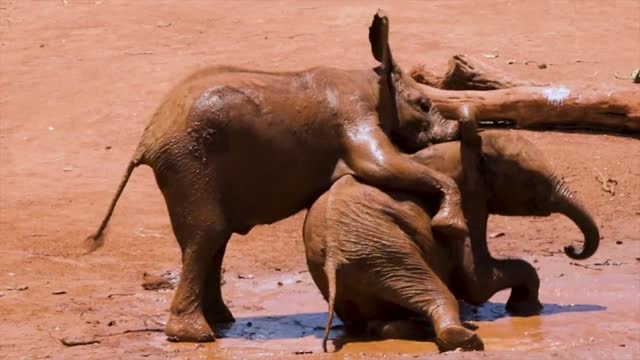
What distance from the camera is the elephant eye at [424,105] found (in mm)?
9219

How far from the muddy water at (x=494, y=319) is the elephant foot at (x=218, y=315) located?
0.08 meters

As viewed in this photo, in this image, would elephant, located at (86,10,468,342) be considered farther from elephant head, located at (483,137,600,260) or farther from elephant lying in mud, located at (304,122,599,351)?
elephant head, located at (483,137,600,260)

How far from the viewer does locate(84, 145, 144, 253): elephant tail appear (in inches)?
354

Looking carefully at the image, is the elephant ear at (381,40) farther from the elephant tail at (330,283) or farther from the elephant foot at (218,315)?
the elephant foot at (218,315)

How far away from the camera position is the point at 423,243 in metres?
8.77

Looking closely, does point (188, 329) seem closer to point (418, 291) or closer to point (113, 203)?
point (113, 203)

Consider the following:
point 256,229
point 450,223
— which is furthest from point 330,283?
point 256,229

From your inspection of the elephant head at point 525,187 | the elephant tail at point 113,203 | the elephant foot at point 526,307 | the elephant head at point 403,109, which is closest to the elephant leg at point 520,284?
the elephant foot at point 526,307

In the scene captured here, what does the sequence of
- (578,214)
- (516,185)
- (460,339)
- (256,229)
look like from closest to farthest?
(460,339) → (516,185) → (578,214) → (256,229)

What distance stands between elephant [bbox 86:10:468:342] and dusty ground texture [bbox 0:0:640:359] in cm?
67

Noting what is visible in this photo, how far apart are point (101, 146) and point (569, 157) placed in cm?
448

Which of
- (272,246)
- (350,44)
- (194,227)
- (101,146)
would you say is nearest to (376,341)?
(194,227)

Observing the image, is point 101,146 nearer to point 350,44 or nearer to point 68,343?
point 350,44

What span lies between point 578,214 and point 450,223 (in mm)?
1202
